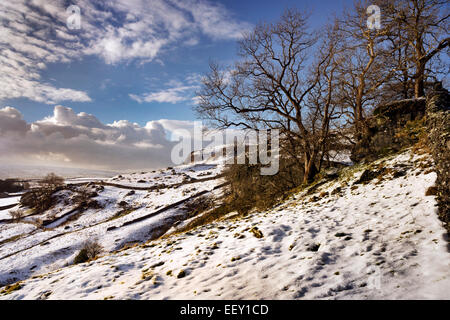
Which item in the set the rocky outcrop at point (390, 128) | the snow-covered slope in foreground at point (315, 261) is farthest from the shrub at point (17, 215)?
the rocky outcrop at point (390, 128)

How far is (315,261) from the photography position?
3.76m

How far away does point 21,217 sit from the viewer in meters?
37.5

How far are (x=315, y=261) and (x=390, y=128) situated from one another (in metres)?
10.0

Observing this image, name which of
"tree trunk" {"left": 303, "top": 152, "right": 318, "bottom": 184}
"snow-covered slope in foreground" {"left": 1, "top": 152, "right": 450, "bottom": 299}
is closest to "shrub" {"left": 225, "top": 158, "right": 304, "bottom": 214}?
"tree trunk" {"left": 303, "top": 152, "right": 318, "bottom": 184}

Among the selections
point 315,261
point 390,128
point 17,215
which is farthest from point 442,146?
point 17,215

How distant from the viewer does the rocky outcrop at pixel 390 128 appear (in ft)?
31.9

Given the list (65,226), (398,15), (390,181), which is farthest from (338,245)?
(65,226)

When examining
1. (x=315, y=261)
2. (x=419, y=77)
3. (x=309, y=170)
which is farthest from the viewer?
(x=309, y=170)

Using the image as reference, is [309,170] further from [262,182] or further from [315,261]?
[315,261]

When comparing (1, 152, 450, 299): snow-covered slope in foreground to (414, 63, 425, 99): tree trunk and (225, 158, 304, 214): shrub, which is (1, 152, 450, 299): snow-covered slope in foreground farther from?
(414, 63, 425, 99): tree trunk

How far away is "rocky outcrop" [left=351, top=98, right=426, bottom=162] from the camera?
383 inches

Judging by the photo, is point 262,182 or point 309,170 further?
point 262,182

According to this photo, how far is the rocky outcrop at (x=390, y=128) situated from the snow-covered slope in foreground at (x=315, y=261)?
10.9ft

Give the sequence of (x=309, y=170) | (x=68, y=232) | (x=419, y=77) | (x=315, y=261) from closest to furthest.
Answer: (x=315, y=261)
(x=419, y=77)
(x=309, y=170)
(x=68, y=232)
